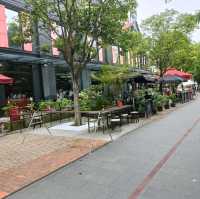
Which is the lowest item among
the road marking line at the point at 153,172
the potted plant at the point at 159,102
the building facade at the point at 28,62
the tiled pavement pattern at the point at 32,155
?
the road marking line at the point at 153,172

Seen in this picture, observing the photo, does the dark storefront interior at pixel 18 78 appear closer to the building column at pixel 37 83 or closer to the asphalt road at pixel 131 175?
the building column at pixel 37 83

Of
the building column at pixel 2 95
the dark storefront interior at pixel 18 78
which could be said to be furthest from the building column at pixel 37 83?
the building column at pixel 2 95

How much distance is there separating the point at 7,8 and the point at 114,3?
8.27 m

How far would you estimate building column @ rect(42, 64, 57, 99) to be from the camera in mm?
19844

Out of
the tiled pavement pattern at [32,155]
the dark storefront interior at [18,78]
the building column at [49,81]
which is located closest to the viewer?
the tiled pavement pattern at [32,155]

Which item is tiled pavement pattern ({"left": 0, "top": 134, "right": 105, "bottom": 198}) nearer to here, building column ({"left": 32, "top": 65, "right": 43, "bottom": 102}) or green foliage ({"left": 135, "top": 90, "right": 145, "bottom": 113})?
green foliage ({"left": 135, "top": 90, "right": 145, "bottom": 113})

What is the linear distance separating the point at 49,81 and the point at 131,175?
1525cm

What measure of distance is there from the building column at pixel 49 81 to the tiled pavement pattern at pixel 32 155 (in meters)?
9.23

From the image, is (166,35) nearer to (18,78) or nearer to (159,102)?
(159,102)

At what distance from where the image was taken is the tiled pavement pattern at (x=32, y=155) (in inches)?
235

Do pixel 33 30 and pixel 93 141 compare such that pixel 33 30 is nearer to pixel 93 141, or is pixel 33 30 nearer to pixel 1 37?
pixel 1 37

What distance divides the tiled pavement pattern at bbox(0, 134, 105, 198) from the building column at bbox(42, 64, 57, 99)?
9234 millimetres

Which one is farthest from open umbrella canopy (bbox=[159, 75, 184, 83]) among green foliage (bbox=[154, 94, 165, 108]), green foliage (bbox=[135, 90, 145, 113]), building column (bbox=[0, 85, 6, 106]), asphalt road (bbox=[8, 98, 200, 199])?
asphalt road (bbox=[8, 98, 200, 199])

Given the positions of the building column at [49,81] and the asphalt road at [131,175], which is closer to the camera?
the asphalt road at [131,175]
